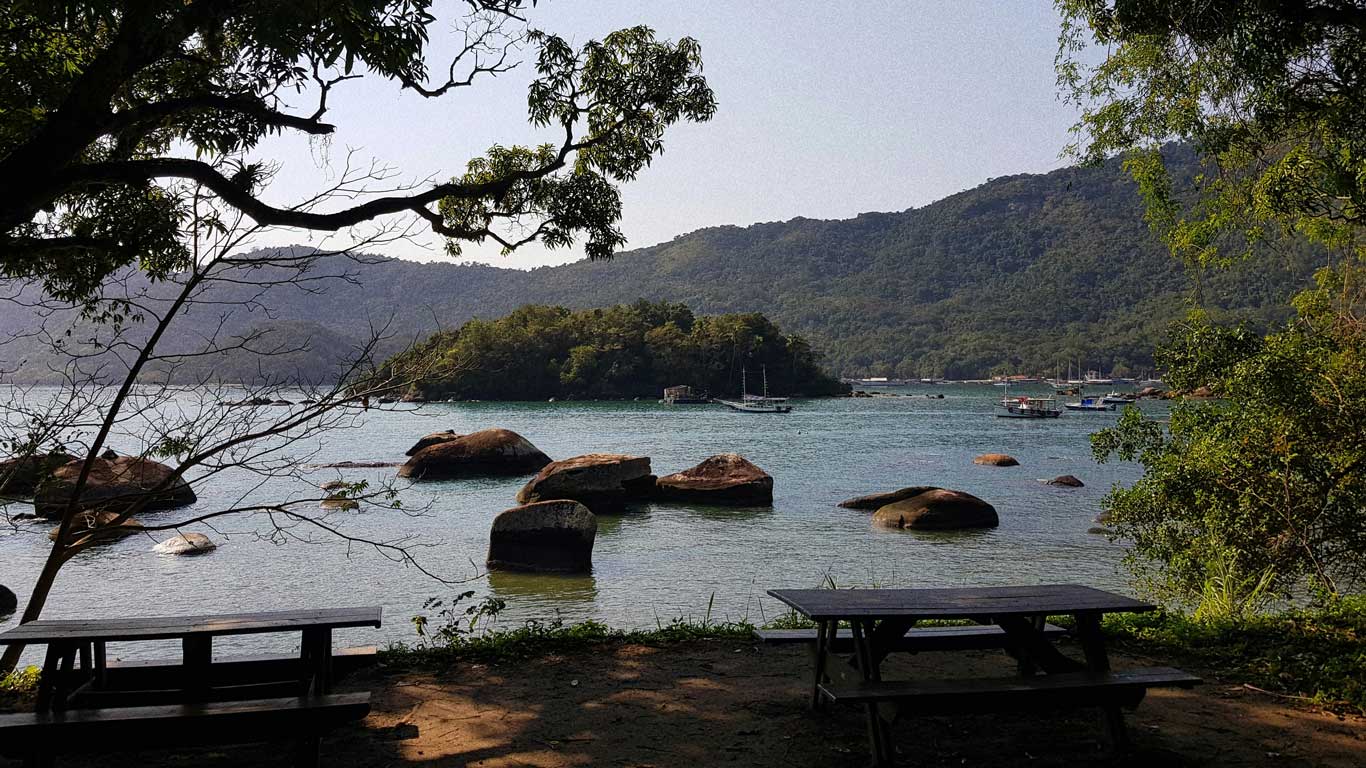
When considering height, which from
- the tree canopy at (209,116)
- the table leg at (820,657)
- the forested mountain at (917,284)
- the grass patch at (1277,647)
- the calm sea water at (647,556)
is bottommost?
the calm sea water at (647,556)

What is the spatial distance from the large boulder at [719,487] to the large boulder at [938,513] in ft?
15.9

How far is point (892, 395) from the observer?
120 m

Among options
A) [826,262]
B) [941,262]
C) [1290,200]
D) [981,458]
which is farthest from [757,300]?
[1290,200]

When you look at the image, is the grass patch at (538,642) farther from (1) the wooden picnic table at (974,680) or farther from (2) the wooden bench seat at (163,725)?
(2) the wooden bench seat at (163,725)

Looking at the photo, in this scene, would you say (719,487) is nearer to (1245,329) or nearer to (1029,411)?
(1245,329)

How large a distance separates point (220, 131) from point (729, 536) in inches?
591

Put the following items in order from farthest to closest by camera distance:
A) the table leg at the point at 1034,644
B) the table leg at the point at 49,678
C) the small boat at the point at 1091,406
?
the small boat at the point at 1091,406 < the table leg at the point at 1034,644 < the table leg at the point at 49,678

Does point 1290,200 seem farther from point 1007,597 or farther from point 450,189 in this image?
point 450,189

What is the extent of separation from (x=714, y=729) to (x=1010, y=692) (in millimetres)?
1502

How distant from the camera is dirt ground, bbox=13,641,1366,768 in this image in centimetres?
444

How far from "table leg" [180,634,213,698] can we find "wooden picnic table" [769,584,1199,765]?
283 centimetres

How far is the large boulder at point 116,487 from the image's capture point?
6.30 m

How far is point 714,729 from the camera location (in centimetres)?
487

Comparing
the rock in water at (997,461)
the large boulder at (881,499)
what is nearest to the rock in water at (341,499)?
the large boulder at (881,499)
